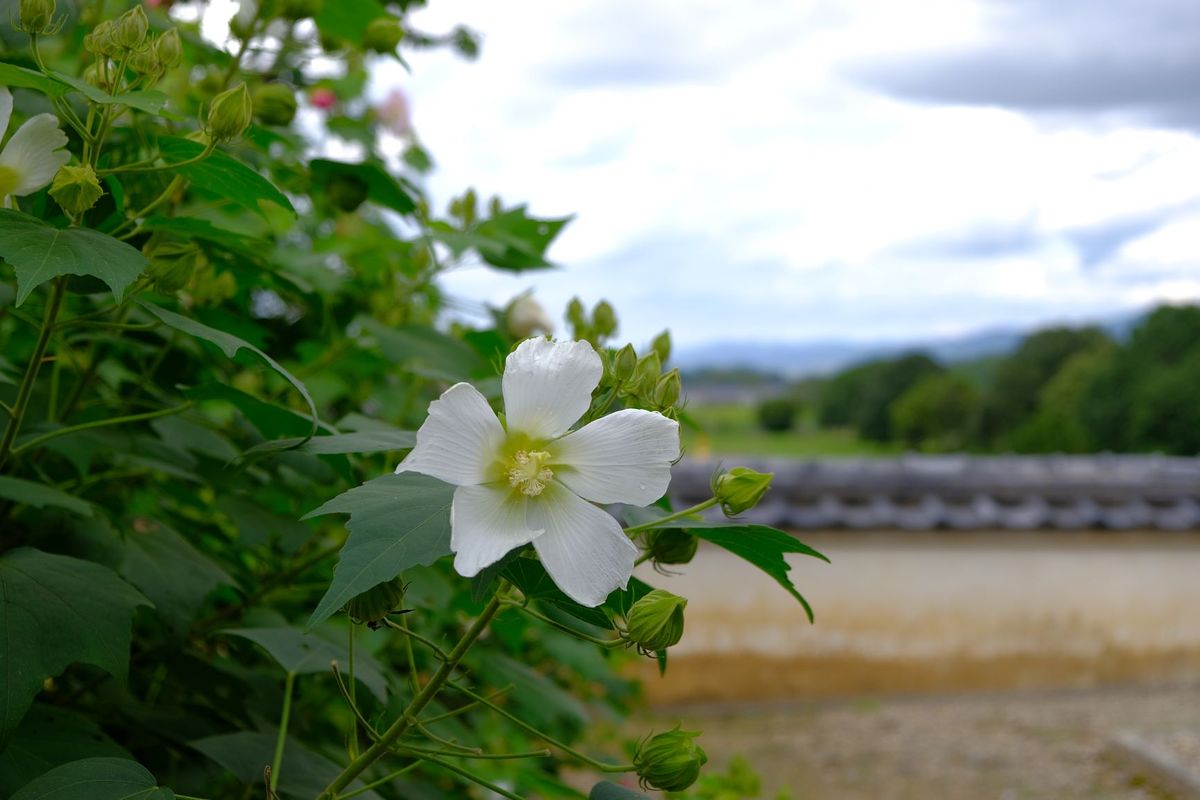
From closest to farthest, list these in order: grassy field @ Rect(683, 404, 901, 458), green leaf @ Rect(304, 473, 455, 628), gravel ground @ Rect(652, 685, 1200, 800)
Result: green leaf @ Rect(304, 473, 455, 628) → gravel ground @ Rect(652, 685, 1200, 800) → grassy field @ Rect(683, 404, 901, 458)

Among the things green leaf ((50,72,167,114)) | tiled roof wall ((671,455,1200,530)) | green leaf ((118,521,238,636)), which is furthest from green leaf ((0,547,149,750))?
tiled roof wall ((671,455,1200,530))

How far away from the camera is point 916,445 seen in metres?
24.3

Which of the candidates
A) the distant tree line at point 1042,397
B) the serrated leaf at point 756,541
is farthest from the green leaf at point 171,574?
the distant tree line at point 1042,397

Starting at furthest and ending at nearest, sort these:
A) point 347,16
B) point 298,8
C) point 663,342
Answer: point 347,16, point 298,8, point 663,342

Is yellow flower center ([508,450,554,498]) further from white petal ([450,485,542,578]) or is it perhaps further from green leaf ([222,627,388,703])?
green leaf ([222,627,388,703])

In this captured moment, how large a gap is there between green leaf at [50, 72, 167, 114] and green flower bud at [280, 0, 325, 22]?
37 cm

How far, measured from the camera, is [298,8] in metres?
1.07

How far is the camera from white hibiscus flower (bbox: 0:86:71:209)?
755 mm

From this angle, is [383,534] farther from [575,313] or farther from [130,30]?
[575,313]

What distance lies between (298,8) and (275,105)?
0.32ft

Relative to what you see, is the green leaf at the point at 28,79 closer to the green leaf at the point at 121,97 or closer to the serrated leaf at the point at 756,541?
the green leaf at the point at 121,97

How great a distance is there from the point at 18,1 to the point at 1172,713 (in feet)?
19.9

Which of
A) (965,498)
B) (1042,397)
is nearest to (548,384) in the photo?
(965,498)

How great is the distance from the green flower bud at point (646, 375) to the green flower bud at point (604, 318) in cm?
31
